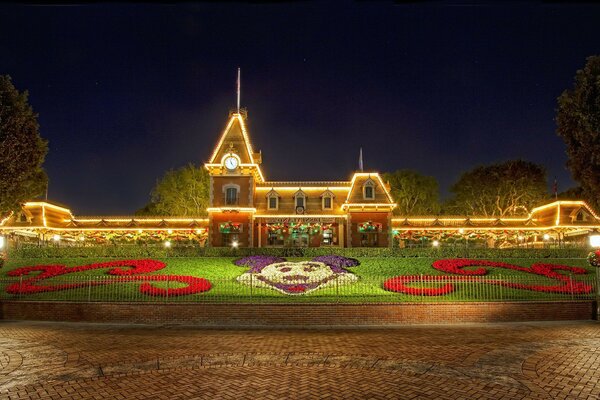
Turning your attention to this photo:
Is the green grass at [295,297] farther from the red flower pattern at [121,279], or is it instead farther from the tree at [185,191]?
the tree at [185,191]

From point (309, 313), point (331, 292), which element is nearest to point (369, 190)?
point (331, 292)

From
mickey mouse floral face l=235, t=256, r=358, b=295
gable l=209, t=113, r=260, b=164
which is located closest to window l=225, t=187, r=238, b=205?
gable l=209, t=113, r=260, b=164

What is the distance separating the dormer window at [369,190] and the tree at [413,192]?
27.2m

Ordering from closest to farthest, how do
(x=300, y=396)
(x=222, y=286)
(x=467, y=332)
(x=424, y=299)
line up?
(x=300, y=396)
(x=467, y=332)
(x=424, y=299)
(x=222, y=286)

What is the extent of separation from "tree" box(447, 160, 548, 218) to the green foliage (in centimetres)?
2949

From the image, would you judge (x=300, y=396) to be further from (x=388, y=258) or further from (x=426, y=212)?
(x=426, y=212)

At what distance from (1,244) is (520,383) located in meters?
19.8

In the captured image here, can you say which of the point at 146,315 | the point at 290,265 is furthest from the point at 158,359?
the point at 290,265

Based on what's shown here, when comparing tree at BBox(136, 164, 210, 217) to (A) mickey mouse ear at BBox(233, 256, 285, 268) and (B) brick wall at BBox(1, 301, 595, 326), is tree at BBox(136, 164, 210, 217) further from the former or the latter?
(B) brick wall at BBox(1, 301, 595, 326)

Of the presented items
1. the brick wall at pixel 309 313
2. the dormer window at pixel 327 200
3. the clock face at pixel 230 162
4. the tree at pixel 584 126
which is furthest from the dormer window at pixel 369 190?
the brick wall at pixel 309 313

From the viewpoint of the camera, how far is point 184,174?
209ft

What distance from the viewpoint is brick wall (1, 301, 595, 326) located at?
18281mm

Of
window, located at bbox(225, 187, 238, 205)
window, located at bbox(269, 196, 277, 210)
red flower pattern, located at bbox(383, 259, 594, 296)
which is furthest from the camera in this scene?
window, located at bbox(269, 196, 277, 210)

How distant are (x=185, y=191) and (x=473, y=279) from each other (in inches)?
1857
